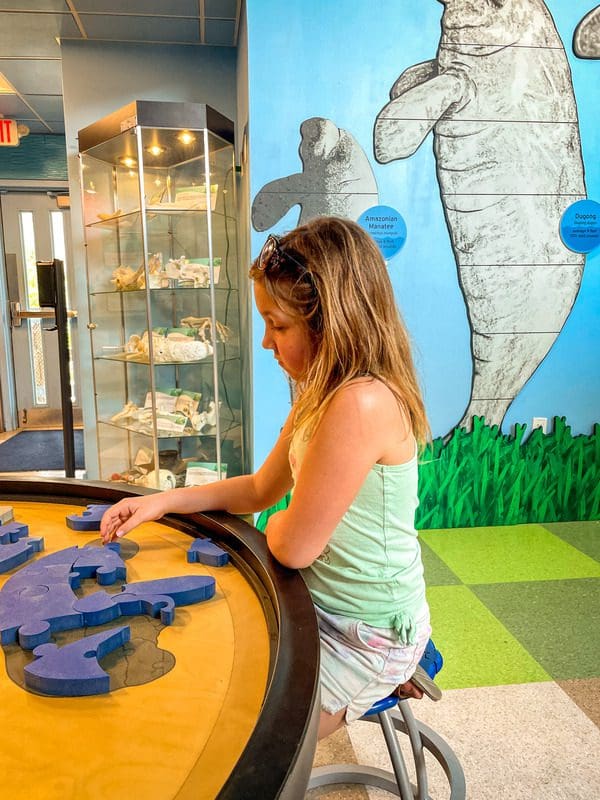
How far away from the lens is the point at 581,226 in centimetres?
310

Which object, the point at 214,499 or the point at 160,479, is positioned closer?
the point at 214,499

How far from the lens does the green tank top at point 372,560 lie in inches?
40.9

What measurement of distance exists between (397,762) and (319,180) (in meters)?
2.46

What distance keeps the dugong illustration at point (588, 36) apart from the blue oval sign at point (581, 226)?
28.3 inches

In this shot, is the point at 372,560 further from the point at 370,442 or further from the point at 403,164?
the point at 403,164

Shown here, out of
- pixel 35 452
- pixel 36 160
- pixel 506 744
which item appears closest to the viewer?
pixel 506 744

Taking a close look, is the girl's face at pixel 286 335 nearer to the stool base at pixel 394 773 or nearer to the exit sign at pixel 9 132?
the stool base at pixel 394 773

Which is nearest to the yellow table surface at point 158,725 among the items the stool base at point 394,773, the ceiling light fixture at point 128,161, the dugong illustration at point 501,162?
the stool base at point 394,773

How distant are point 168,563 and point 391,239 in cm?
239

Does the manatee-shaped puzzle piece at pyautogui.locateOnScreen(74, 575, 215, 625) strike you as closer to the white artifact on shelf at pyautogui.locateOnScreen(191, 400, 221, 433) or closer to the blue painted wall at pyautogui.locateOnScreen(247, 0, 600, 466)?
the blue painted wall at pyautogui.locateOnScreen(247, 0, 600, 466)

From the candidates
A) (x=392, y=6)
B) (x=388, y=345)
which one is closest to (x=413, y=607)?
(x=388, y=345)

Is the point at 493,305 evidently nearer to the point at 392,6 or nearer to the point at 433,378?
the point at 433,378

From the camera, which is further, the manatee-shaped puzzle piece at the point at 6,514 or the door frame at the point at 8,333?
the door frame at the point at 8,333

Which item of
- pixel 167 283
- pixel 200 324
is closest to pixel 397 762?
pixel 200 324
